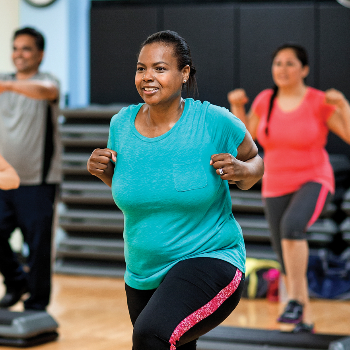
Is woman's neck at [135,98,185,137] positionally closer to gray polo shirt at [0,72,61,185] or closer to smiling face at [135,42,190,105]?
smiling face at [135,42,190,105]

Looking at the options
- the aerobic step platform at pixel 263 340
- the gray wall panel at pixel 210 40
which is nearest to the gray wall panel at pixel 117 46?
the gray wall panel at pixel 210 40

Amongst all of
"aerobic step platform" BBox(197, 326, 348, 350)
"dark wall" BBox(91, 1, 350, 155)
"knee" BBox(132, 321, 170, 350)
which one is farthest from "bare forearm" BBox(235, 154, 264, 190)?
"dark wall" BBox(91, 1, 350, 155)

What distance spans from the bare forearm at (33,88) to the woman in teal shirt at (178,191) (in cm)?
142

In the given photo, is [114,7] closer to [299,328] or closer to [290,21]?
[290,21]

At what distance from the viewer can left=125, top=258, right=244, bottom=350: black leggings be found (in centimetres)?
168

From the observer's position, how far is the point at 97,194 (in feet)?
18.8

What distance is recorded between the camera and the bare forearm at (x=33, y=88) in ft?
10.6

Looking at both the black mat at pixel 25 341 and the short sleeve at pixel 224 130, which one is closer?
the short sleeve at pixel 224 130

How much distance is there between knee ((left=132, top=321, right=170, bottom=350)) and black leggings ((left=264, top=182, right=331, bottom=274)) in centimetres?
192

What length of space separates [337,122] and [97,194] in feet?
8.94

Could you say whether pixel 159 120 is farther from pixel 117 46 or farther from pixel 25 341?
pixel 117 46

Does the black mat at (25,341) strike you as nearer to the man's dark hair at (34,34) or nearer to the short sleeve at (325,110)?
the man's dark hair at (34,34)

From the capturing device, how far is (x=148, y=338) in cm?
167

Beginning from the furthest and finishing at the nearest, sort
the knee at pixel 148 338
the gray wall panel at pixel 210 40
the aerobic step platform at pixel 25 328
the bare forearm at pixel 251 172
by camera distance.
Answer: the gray wall panel at pixel 210 40, the aerobic step platform at pixel 25 328, the bare forearm at pixel 251 172, the knee at pixel 148 338
